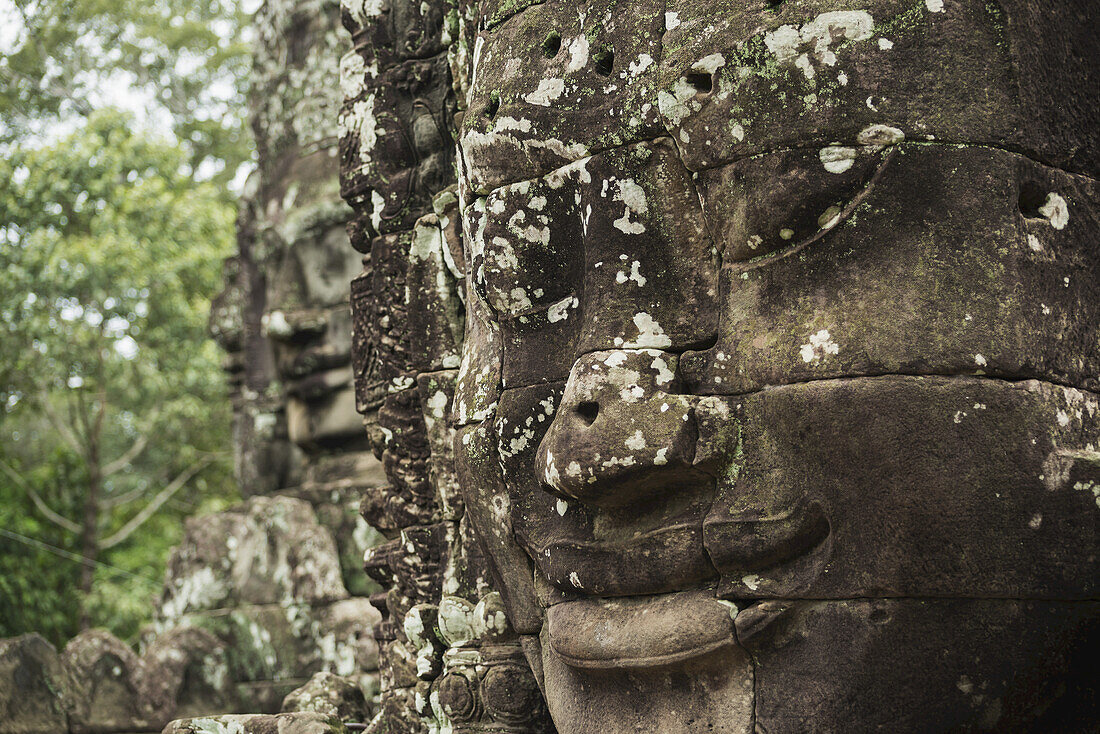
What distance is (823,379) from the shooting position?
8.23 ft

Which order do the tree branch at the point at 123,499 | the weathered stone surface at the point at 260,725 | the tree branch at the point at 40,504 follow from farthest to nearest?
1. the tree branch at the point at 123,499
2. the tree branch at the point at 40,504
3. the weathered stone surface at the point at 260,725

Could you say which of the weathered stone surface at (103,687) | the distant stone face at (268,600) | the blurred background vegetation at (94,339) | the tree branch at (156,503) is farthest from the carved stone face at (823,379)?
the tree branch at (156,503)

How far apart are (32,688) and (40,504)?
11714 millimetres

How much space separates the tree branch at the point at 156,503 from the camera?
61.4 feet

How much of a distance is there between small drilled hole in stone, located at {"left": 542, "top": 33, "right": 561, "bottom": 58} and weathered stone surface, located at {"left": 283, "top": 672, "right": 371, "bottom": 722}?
2551mm

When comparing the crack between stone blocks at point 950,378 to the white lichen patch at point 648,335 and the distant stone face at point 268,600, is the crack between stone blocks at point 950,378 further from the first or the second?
the distant stone face at point 268,600

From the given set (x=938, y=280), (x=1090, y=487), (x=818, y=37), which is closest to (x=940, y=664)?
(x=1090, y=487)

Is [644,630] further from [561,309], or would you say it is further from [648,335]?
[561,309]

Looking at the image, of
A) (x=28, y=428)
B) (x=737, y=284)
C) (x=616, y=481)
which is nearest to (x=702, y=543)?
(x=616, y=481)

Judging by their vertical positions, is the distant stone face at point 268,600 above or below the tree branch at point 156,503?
above

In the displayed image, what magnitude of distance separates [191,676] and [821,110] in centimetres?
575

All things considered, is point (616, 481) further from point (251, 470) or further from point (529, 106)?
point (251, 470)

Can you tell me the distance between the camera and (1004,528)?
2.39 meters

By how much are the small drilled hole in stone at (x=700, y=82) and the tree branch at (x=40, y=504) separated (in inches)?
626
